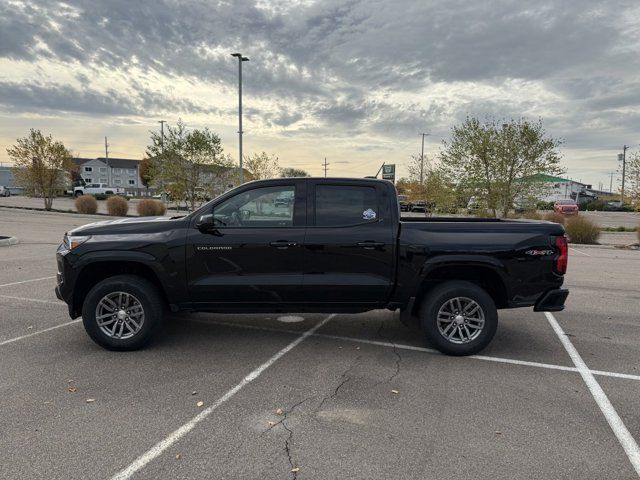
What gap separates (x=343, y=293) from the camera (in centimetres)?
482

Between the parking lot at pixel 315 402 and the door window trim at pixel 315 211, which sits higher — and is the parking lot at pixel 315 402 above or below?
below

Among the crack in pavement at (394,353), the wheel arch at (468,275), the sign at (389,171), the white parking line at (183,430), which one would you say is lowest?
the white parking line at (183,430)

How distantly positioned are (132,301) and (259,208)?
166 cm

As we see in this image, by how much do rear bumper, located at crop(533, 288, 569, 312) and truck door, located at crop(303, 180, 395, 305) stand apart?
1.62 m

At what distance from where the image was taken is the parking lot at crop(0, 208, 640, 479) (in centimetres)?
292

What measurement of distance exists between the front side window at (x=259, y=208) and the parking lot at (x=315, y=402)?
1.40m

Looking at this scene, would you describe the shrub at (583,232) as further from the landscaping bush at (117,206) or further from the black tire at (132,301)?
the landscaping bush at (117,206)

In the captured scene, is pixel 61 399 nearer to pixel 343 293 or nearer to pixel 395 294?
pixel 343 293

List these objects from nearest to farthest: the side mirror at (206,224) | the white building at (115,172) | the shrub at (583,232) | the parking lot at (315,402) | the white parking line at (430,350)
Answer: the parking lot at (315,402) < the white parking line at (430,350) < the side mirror at (206,224) < the shrub at (583,232) < the white building at (115,172)

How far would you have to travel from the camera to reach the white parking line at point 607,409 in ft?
10.1

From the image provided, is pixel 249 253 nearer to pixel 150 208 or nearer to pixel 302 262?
pixel 302 262

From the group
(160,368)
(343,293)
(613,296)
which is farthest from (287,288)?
(613,296)

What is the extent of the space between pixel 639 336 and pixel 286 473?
5027 mm

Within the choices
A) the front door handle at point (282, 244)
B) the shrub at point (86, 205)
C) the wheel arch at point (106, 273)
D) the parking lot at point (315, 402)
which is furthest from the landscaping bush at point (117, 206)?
the front door handle at point (282, 244)
